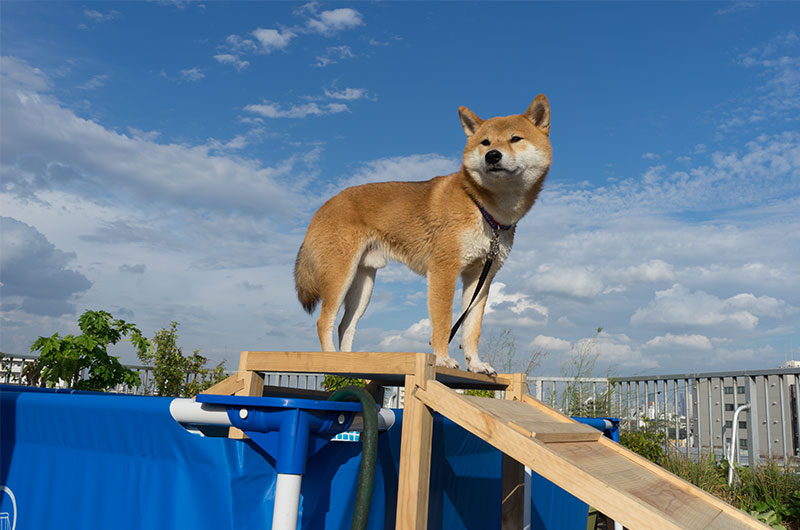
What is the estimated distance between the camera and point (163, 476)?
1867mm

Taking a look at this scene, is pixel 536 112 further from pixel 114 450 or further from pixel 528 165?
pixel 114 450

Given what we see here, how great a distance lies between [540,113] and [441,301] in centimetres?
133

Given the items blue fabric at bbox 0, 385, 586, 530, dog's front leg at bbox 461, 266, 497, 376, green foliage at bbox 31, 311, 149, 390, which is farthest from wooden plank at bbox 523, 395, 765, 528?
green foliage at bbox 31, 311, 149, 390

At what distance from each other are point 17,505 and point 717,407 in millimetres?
8405

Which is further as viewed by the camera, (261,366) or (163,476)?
(261,366)

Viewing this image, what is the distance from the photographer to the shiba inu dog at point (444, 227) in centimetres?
322

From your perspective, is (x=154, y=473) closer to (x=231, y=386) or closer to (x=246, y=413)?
(x=246, y=413)

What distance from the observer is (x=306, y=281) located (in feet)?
12.4

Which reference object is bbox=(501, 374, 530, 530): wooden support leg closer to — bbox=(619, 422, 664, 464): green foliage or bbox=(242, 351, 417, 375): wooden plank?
bbox=(242, 351, 417, 375): wooden plank

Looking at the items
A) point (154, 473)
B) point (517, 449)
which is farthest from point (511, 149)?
point (154, 473)

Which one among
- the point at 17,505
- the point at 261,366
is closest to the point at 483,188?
the point at 261,366

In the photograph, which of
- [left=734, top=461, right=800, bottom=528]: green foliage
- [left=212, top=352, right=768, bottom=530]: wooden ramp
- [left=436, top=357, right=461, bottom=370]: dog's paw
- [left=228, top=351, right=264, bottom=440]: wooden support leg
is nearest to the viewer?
[left=212, top=352, right=768, bottom=530]: wooden ramp

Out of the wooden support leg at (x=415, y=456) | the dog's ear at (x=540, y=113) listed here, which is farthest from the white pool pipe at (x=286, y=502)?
the dog's ear at (x=540, y=113)

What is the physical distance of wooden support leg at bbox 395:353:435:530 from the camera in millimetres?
2025
